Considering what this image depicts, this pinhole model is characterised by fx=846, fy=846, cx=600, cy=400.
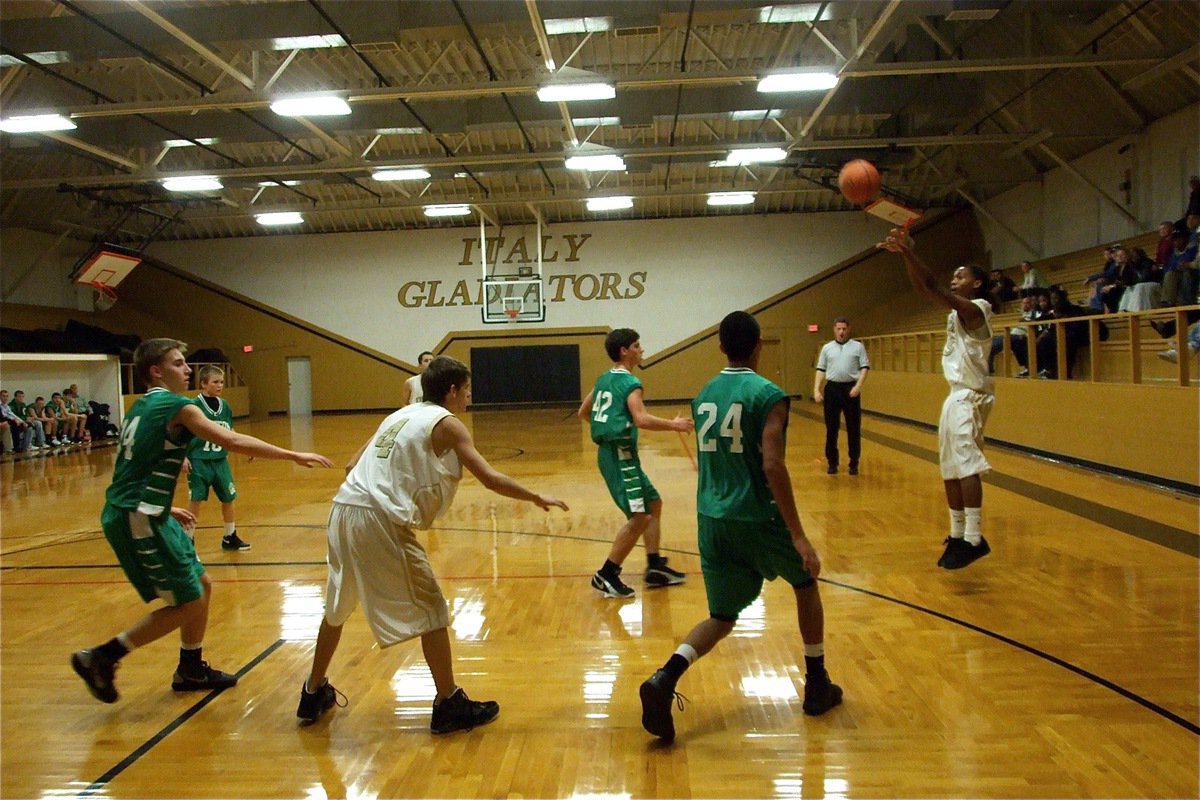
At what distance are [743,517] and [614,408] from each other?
2.12m

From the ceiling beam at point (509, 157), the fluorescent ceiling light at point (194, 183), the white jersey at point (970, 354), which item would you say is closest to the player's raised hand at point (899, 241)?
the white jersey at point (970, 354)

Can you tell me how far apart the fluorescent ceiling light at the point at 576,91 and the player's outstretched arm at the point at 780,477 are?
10269 millimetres

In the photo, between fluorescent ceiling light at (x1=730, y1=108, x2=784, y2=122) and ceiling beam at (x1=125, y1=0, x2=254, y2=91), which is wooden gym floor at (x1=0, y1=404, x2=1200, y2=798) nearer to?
ceiling beam at (x1=125, y1=0, x2=254, y2=91)

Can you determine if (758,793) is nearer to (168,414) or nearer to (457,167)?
(168,414)

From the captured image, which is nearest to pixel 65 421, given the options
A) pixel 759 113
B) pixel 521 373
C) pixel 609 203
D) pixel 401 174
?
pixel 401 174

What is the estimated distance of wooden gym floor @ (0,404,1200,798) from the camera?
2863mm

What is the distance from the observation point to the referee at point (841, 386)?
9.75 m

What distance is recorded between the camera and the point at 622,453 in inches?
206

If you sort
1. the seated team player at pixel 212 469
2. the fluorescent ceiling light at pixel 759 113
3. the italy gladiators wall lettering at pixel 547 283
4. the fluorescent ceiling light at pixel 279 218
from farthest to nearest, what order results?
the italy gladiators wall lettering at pixel 547 283 → the fluorescent ceiling light at pixel 279 218 → the fluorescent ceiling light at pixel 759 113 → the seated team player at pixel 212 469

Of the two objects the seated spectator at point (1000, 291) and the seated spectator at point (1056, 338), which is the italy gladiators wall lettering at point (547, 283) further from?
the seated spectator at point (1056, 338)

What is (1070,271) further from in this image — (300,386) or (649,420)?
(300,386)

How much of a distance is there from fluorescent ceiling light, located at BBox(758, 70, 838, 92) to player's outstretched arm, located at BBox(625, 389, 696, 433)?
8604 millimetres

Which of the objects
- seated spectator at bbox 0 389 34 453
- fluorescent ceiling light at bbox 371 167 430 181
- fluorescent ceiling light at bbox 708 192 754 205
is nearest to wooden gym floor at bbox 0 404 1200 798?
seated spectator at bbox 0 389 34 453

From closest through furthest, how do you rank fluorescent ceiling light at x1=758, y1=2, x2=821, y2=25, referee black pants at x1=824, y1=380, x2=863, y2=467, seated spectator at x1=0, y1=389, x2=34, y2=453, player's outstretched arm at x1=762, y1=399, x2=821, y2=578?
player's outstretched arm at x1=762, y1=399, x2=821, y2=578, referee black pants at x1=824, y1=380, x2=863, y2=467, fluorescent ceiling light at x1=758, y1=2, x2=821, y2=25, seated spectator at x1=0, y1=389, x2=34, y2=453
